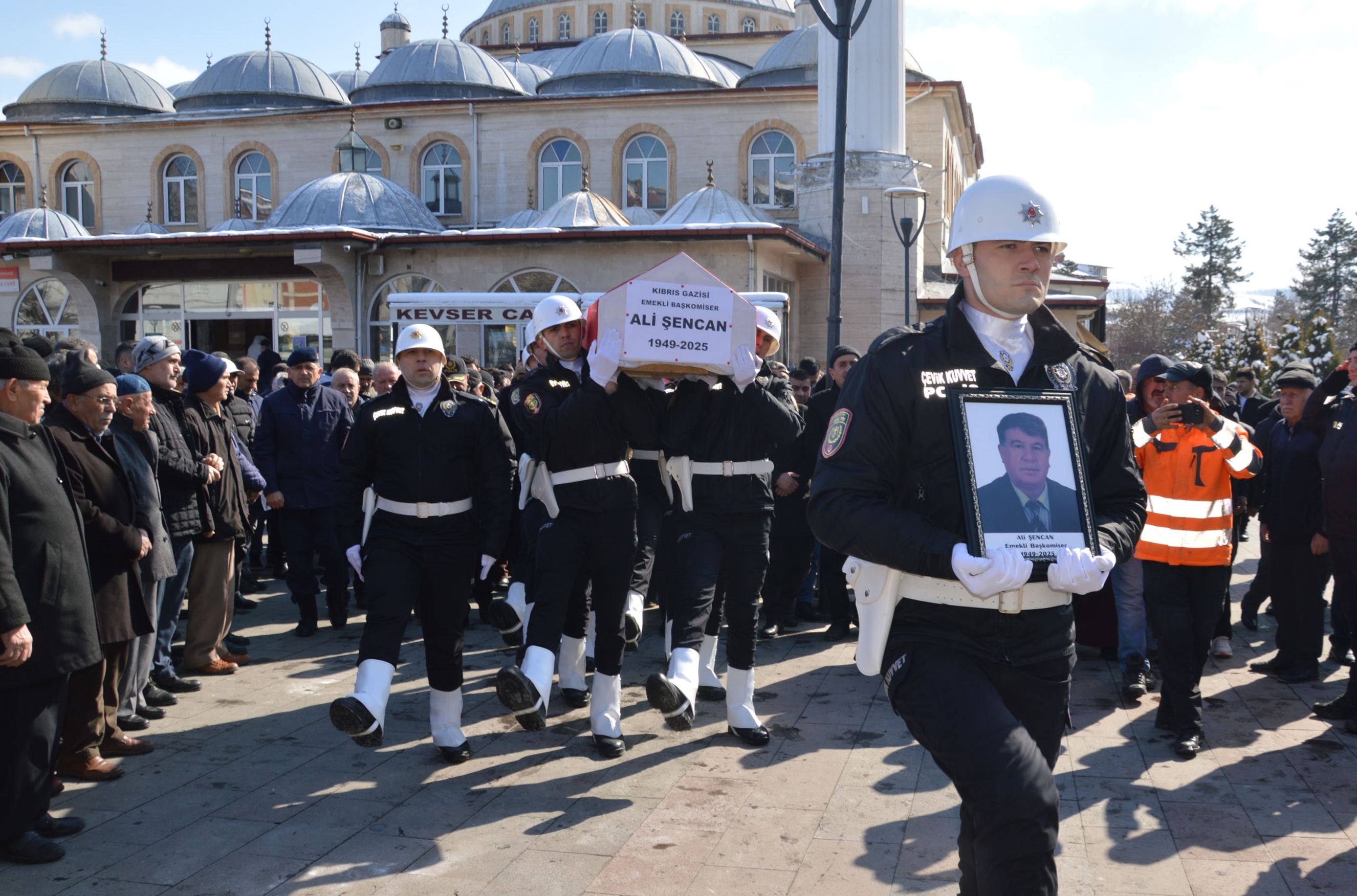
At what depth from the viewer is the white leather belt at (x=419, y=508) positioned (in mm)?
5656

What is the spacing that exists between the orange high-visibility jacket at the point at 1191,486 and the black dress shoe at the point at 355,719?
425cm

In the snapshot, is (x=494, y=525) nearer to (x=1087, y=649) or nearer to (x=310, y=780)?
(x=310, y=780)

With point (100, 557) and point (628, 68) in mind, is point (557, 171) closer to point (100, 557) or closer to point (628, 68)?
point (628, 68)

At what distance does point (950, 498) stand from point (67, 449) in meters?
4.36

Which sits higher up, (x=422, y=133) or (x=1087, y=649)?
(x=422, y=133)

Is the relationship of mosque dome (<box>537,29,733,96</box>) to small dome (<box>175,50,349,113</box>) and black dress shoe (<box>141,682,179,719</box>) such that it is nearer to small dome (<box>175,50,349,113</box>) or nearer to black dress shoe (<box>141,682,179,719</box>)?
small dome (<box>175,50,349,113</box>)

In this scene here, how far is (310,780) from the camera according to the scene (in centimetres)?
546

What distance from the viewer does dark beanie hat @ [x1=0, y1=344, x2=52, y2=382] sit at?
461 cm

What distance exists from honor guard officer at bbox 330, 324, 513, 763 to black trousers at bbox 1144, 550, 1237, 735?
12.0 feet

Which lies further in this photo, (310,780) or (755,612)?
(755,612)

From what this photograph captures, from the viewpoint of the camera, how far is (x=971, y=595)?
3.00 meters

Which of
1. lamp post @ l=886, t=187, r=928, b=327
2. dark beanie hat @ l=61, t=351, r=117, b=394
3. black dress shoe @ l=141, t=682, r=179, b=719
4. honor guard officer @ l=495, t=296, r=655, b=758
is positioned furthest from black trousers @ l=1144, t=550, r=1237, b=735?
lamp post @ l=886, t=187, r=928, b=327

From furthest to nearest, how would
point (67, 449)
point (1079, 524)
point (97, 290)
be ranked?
1. point (97, 290)
2. point (67, 449)
3. point (1079, 524)

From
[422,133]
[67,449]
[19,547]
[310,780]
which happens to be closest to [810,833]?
[310,780]
